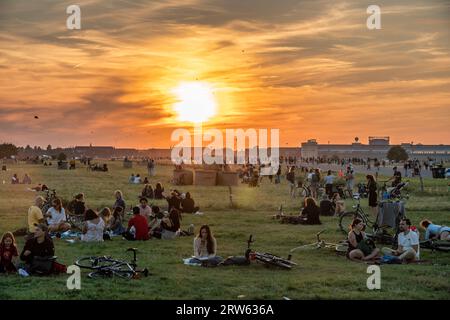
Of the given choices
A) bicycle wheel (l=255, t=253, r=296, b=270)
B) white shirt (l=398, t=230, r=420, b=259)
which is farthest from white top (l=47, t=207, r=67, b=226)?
white shirt (l=398, t=230, r=420, b=259)

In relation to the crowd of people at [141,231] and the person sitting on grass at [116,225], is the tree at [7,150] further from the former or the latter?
the person sitting on grass at [116,225]

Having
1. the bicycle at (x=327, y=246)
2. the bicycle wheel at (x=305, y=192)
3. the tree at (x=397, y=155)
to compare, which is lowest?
the bicycle at (x=327, y=246)

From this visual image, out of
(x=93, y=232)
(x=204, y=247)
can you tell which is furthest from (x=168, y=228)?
(x=204, y=247)

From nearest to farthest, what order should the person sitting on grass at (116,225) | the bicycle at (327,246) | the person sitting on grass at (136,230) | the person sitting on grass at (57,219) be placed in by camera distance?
the bicycle at (327,246) < the person sitting on grass at (136,230) < the person sitting on grass at (57,219) < the person sitting on grass at (116,225)

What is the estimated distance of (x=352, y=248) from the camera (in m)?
15.4

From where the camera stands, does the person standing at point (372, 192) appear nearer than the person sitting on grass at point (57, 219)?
No

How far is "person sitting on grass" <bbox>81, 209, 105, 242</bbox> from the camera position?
1819 cm

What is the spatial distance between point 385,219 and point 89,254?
9154 millimetres

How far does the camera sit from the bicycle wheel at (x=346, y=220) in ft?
65.9

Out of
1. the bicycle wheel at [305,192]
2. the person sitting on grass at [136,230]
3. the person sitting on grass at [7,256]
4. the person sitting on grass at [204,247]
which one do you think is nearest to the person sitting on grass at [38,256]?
the person sitting on grass at [7,256]

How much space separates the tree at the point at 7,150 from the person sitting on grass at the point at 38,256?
164m

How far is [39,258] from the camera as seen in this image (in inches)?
517
